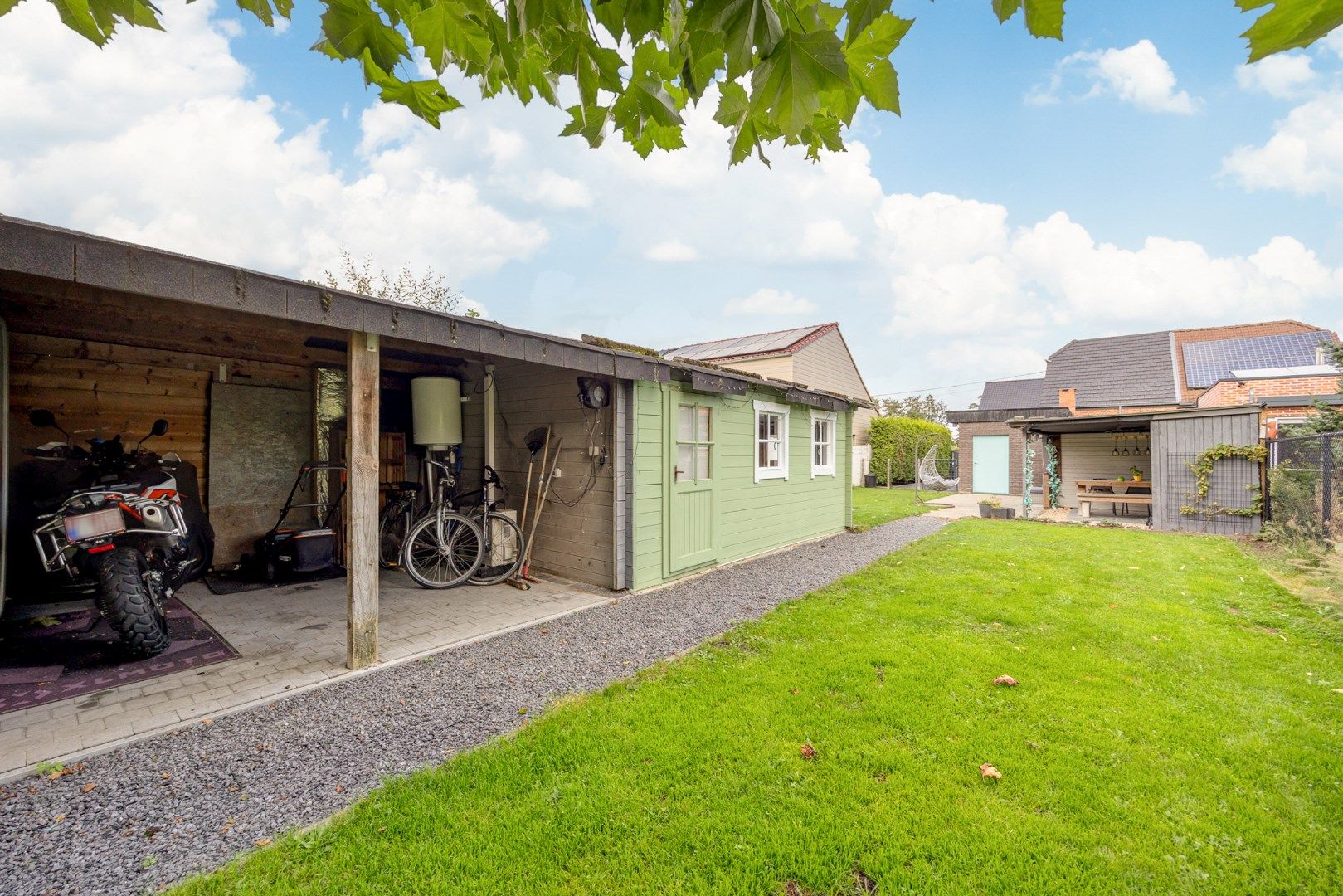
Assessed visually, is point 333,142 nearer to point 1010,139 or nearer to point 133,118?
point 133,118

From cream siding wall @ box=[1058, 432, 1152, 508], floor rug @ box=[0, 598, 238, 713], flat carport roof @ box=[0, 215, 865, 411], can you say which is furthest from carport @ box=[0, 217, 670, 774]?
cream siding wall @ box=[1058, 432, 1152, 508]

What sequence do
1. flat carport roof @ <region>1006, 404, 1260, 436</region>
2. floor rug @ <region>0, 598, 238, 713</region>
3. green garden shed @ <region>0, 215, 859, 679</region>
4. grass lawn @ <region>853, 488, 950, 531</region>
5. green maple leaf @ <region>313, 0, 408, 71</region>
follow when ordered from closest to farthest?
green maple leaf @ <region>313, 0, 408, 71</region>
floor rug @ <region>0, 598, 238, 713</region>
green garden shed @ <region>0, 215, 859, 679</region>
flat carport roof @ <region>1006, 404, 1260, 436</region>
grass lawn @ <region>853, 488, 950, 531</region>

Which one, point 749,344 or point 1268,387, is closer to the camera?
point 1268,387

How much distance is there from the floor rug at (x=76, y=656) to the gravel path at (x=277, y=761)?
98 cm

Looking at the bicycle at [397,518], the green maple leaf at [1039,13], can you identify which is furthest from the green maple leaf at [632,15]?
the bicycle at [397,518]

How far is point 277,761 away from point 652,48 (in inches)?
122

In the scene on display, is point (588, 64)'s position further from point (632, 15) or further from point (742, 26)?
point (742, 26)

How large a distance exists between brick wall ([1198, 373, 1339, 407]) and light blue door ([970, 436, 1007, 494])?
16.0 feet

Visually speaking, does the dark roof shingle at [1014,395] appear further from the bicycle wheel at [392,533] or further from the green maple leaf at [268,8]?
the green maple leaf at [268,8]

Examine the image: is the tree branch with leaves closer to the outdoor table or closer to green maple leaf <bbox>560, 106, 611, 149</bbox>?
green maple leaf <bbox>560, 106, 611, 149</bbox>

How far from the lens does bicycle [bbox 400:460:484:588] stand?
513 centimetres

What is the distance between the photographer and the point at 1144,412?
41.9 ft

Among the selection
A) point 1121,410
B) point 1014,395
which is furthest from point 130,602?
point 1014,395

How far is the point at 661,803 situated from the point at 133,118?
996cm
